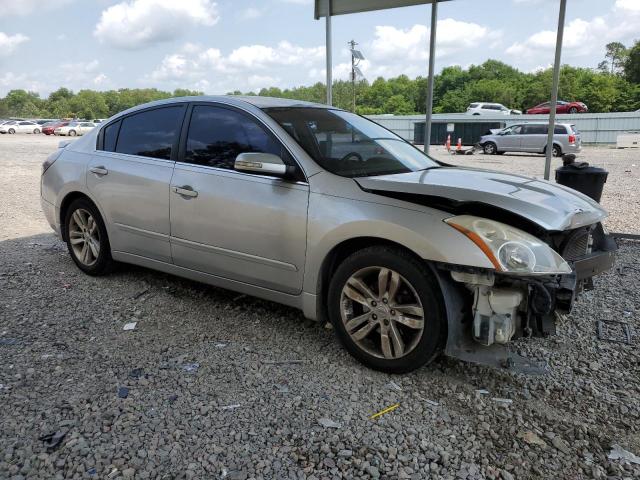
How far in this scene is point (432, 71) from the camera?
766 centimetres

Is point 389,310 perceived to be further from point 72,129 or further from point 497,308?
point 72,129

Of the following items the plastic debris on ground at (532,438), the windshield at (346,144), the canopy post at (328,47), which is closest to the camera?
the plastic debris on ground at (532,438)

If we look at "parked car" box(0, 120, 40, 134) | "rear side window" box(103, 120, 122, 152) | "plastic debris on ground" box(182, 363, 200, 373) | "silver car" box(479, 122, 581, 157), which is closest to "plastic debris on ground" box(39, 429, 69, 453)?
"plastic debris on ground" box(182, 363, 200, 373)

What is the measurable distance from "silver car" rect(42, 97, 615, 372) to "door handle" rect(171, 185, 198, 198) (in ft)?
0.06

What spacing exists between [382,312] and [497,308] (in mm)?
668

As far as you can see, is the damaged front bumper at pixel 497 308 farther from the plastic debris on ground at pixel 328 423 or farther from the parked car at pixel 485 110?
the parked car at pixel 485 110

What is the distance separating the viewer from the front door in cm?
356

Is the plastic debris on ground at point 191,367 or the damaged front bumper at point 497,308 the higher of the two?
the damaged front bumper at point 497,308

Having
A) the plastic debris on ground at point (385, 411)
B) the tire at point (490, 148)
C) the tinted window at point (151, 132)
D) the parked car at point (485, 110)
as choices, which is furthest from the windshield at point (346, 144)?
the parked car at point (485, 110)

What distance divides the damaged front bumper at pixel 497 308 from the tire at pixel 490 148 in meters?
25.8

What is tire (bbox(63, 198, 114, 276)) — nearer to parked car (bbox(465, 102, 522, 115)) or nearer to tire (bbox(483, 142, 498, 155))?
tire (bbox(483, 142, 498, 155))

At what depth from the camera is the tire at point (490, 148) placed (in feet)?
89.7

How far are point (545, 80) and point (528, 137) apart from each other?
6796 centimetres

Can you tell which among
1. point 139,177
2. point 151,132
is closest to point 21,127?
point 151,132
